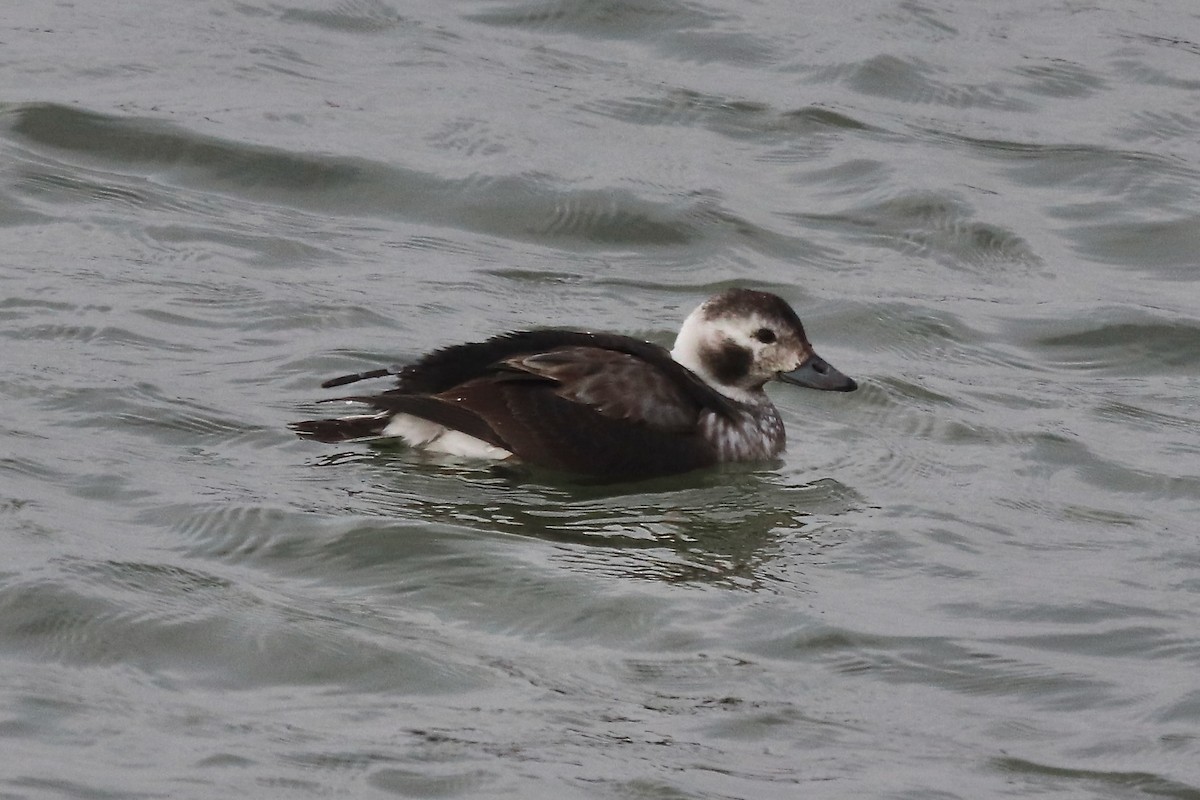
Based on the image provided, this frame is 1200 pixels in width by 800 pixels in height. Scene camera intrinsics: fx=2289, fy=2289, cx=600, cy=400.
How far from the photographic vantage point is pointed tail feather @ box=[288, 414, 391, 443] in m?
8.62

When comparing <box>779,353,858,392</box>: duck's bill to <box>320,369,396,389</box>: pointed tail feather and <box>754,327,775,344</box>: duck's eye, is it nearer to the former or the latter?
<box>754,327,775,344</box>: duck's eye

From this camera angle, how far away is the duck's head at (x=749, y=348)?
30.6 feet

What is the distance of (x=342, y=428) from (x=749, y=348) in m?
1.77

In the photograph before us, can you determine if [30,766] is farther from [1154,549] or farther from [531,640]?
[1154,549]

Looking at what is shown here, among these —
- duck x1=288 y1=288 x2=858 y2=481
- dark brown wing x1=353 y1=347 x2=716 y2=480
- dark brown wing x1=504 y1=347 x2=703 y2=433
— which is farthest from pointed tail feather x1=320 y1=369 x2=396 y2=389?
dark brown wing x1=504 y1=347 x2=703 y2=433

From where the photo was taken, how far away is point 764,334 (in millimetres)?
9352

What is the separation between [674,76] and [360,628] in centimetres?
789

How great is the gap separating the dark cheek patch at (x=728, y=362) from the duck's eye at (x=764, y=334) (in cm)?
8

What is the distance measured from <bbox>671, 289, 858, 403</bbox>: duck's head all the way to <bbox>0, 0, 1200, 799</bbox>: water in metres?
0.34

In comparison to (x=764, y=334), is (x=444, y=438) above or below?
below

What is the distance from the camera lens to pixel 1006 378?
34.2 ft

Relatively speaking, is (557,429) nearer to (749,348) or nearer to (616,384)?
(616,384)

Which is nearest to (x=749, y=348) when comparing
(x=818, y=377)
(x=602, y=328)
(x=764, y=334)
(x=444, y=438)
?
(x=764, y=334)

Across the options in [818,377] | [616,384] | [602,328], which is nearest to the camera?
[616,384]
